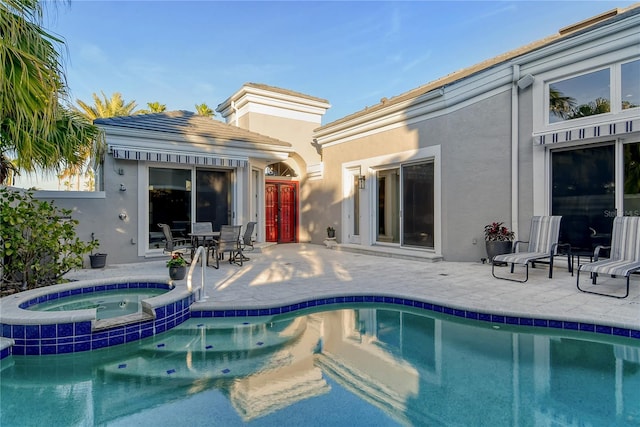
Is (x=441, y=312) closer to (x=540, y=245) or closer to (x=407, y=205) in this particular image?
(x=540, y=245)

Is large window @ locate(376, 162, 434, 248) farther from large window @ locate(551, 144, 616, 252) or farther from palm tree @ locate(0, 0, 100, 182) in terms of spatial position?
palm tree @ locate(0, 0, 100, 182)

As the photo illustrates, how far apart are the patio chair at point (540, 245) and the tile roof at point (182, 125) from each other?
9611mm

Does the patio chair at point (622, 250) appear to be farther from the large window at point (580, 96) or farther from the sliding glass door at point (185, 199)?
the sliding glass door at point (185, 199)

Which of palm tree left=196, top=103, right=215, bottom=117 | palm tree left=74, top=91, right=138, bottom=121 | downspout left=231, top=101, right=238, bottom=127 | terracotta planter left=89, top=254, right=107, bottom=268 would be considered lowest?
terracotta planter left=89, top=254, right=107, bottom=268

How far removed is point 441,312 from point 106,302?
6580mm

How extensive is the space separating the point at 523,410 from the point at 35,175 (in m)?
10.4

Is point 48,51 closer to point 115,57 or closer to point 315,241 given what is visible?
point 115,57

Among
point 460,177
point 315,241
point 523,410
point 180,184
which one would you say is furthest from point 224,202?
point 523,410

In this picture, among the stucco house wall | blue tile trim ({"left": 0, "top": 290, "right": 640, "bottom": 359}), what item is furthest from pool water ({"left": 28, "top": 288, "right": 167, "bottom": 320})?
A: the stucco house wall

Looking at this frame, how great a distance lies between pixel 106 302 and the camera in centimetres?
713

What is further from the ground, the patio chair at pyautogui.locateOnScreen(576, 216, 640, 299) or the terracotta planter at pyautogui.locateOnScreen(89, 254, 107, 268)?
the patio chair at pyautogui.locateOnScreen(576, 216, 640, 299)

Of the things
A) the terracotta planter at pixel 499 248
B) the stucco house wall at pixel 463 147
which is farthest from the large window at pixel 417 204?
the terracotta planter at pixel 499 248

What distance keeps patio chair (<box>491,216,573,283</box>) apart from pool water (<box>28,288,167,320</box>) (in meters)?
8.01

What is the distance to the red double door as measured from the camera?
691 inches
